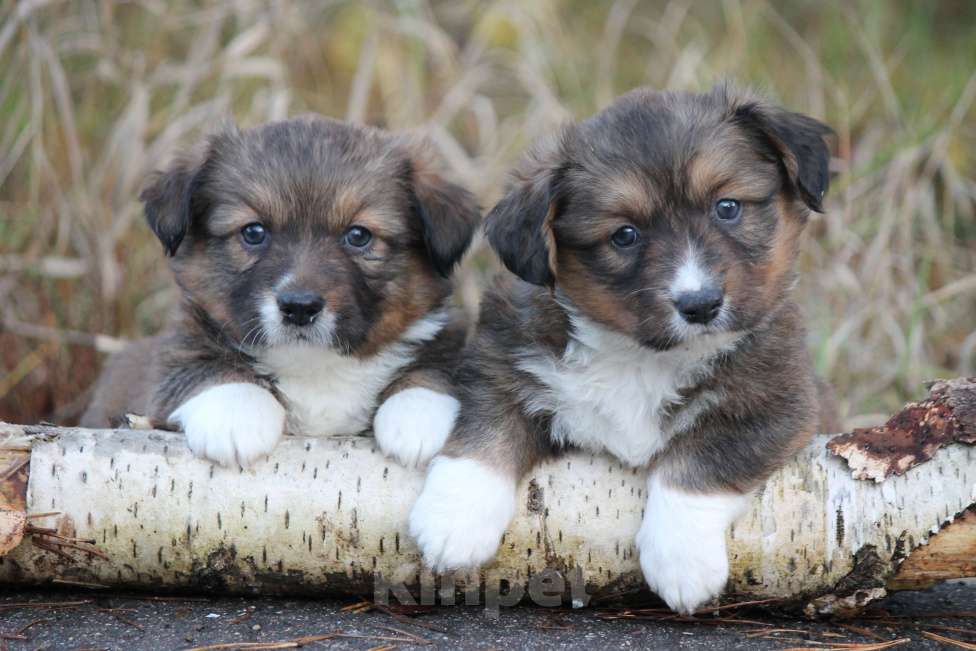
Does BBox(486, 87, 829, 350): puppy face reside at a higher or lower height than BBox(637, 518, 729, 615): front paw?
higher

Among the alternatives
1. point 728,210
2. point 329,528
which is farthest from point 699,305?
point 329,528

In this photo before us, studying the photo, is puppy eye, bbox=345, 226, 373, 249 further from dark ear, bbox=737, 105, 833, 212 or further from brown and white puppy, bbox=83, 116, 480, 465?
dark ear, bbox=737, 105, 833, 212

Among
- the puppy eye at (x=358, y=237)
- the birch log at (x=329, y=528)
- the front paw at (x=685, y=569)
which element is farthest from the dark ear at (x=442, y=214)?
the front paw at (x=685, y=569)

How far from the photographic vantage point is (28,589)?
12.3 ft

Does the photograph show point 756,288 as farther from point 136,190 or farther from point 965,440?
point 136,190

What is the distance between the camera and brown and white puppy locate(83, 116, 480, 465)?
3.90 m

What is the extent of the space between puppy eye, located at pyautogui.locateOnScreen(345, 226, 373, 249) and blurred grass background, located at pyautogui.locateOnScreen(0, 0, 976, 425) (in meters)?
2.30

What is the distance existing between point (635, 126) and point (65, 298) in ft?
12.8

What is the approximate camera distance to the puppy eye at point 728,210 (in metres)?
3.64

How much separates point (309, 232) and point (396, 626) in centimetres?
145

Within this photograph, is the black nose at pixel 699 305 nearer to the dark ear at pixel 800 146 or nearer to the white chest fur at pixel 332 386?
the dark ear at pixel 800 146

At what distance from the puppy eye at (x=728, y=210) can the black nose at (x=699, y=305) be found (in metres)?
0.34

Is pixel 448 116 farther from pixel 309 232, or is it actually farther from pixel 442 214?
pixel 309 232

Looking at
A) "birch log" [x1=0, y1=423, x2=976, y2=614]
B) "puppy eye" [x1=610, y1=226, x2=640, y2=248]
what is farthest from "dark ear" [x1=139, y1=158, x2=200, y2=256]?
"puppy eye" [x1=610, y1=226, x2=640, y2=248]
